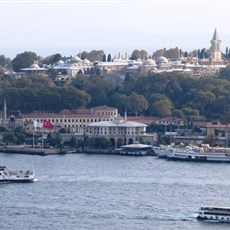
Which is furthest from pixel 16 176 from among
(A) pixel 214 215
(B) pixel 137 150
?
(B) pixel 137 150

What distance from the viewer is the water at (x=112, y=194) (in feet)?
67.3

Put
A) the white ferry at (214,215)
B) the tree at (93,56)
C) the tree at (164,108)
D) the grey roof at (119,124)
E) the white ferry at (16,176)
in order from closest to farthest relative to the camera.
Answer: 1. the white ferry at (214,215)
2. the white ferry at (16,176)
3. the grey roof at (119,124)
4. the tree at (164,108)
5. the tree at (93,56)

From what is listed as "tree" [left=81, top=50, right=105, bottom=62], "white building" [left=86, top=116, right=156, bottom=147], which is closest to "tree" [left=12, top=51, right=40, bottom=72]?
"tree" [left=81, top=50, right=105, bottom=62]

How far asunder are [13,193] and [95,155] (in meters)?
8.81

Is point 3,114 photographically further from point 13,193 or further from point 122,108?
point 13,193

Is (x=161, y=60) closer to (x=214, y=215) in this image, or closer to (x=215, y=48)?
(x=215, y=48)

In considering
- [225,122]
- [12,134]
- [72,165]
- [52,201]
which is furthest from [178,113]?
[52,201]

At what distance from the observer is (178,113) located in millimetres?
36875

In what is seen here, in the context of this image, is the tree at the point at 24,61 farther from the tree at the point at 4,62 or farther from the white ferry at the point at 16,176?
the white ferry at the point at 16,176

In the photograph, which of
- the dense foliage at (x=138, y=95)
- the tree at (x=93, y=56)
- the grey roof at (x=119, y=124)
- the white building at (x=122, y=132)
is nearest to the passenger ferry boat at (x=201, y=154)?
the white building at (x=122, y=132)

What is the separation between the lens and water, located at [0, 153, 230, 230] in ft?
67.3

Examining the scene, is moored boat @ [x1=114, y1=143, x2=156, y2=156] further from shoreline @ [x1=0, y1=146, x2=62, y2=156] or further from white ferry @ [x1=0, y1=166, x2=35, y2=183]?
white ferry @ [x1=0, y1=166, x2=35, y2=183]

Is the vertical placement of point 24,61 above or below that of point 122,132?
above

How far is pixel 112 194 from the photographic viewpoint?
23531 mm
